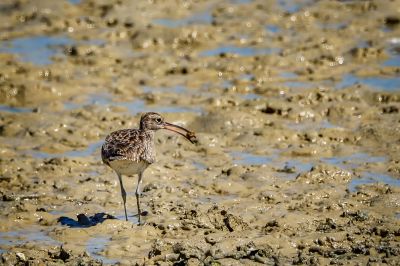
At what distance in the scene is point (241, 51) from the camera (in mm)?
15742

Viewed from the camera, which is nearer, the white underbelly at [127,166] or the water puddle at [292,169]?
the white underbelly at [127,166]

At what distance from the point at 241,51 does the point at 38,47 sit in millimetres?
3916

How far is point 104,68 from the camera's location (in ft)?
50.0

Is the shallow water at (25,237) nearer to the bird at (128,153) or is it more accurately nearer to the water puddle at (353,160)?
the bird at (128,153)

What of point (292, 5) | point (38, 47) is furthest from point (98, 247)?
point (292, 5)

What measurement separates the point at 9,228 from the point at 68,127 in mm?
3283

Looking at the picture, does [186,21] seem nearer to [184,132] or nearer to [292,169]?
[184,132]

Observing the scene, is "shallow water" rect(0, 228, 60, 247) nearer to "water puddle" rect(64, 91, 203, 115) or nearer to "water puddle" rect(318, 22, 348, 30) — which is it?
"water puddle" rect(64, 91, 203, 115)

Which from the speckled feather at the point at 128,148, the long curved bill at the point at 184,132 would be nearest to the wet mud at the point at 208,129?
the long curved bill at the point at 184,132

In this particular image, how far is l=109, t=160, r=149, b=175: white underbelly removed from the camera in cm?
965

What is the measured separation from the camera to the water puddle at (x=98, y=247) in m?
8.76

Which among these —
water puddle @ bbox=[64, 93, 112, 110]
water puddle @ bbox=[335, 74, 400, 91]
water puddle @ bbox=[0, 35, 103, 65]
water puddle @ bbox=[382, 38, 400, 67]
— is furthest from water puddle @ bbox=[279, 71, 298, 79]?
water puddle @ bbox=[0, 35, 103, 65]

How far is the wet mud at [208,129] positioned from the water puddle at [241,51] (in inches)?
1.5

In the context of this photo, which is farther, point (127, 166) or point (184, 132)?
point (184, 132)
